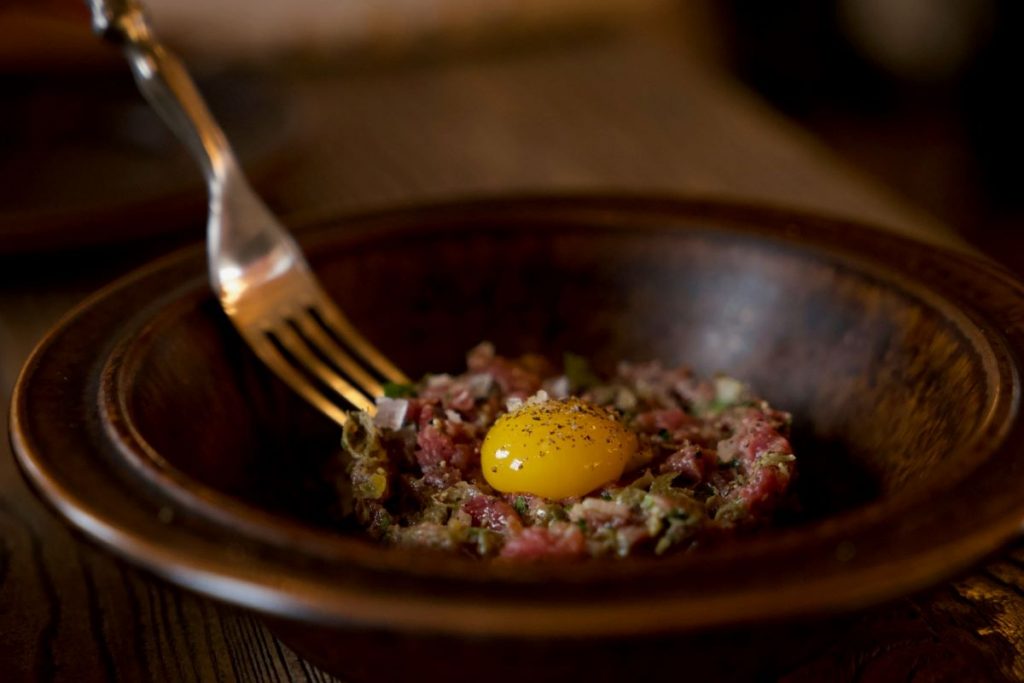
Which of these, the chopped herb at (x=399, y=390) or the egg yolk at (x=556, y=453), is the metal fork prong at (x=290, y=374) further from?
the egg yolk at (x=556, y=453)

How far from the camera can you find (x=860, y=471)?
1.37m

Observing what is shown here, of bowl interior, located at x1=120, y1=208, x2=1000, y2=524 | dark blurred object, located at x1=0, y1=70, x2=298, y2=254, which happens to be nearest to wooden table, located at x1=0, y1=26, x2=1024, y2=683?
dark blurred object, located at x1=0, y1=70, x2=298, y2=254

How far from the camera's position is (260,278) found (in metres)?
1.54

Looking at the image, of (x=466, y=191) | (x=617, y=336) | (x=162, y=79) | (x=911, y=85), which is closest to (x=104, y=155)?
(x=466, y=191)

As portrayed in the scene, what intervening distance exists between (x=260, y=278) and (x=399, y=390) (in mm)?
294

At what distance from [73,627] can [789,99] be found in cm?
645

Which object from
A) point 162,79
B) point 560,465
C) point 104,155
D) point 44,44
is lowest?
point 44,44

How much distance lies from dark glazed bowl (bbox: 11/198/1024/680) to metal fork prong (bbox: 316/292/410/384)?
72 millimetres

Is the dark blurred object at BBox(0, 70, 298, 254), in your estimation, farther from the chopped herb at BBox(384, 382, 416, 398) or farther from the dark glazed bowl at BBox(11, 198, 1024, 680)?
the chopped herb at BBox(384, 382, 416, 398)

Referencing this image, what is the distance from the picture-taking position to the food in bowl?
1116mm

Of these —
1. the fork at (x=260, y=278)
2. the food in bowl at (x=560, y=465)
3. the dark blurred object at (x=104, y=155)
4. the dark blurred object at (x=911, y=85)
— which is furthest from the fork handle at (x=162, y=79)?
the dark blurred object at (x=911, y=85)

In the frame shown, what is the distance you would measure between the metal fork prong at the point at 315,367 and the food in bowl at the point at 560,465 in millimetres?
80

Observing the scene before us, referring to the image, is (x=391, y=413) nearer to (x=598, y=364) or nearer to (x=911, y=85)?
(x=598, y=364)

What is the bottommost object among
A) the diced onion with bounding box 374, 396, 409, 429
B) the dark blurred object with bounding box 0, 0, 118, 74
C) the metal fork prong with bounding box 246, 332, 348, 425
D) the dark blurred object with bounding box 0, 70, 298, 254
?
the dark blurred object with bounding box 0, 0, 118, 74
